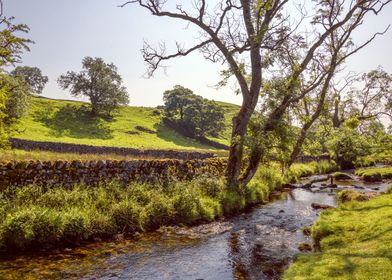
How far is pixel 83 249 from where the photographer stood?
11805 millimetres

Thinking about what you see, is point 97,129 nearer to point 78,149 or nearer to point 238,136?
point 78,149

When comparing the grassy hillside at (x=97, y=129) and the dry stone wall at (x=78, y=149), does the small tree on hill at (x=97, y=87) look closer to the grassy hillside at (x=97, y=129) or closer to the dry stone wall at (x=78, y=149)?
the grassy hillside at (x=97, y=129)

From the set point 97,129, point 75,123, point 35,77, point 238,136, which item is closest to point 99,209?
point 238,136

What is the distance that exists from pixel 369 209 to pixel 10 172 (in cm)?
1523

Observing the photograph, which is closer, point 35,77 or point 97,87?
point 97,87

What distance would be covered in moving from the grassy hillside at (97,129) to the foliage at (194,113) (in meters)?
4.17

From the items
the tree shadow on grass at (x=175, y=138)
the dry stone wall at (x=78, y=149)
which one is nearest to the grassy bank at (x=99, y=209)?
the dry stone wall at (x=78, y=149)

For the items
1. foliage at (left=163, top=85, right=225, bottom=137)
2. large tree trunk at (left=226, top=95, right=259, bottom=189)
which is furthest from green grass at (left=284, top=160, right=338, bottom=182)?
foliage at (left=163, top=85, right=225, bottom=137)

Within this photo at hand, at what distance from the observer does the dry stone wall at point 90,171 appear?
13.5 m

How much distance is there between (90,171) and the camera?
15789 mm

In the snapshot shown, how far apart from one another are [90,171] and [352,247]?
11.7 meters

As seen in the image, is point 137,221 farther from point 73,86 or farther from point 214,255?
point 73,86

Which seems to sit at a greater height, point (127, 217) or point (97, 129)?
point (97, 129)

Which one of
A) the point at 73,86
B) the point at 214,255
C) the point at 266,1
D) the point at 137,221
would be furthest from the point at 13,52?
the point at 73,86
